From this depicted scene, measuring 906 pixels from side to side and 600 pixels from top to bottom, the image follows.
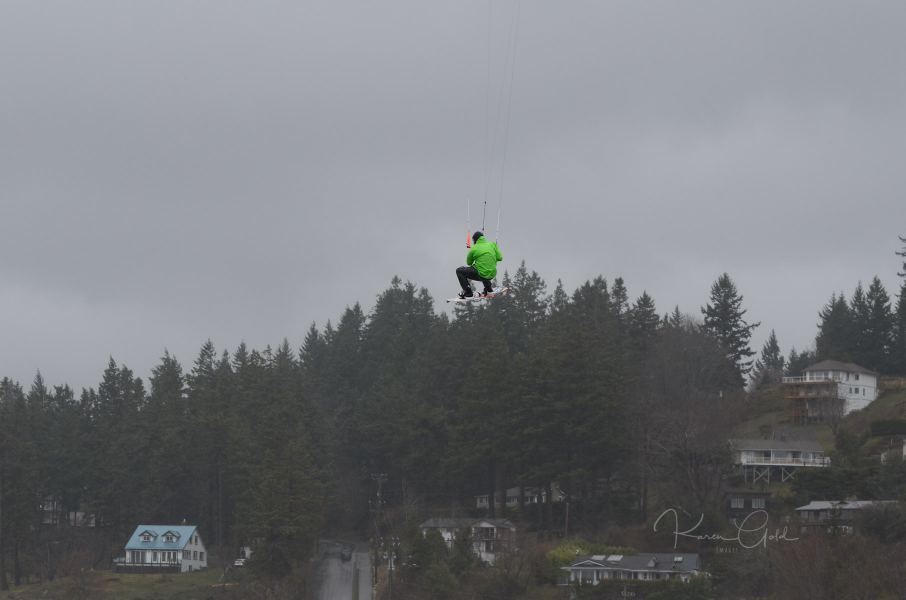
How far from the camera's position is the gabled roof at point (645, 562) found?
6894 cm

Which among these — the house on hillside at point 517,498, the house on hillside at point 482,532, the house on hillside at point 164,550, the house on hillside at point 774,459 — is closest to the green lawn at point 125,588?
the house on hillside at point 164,550

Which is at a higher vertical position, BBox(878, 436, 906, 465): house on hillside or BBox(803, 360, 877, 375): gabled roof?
BBox(803, 360, 877, 375): gabled roof

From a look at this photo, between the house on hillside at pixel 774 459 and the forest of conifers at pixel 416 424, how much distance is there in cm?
260

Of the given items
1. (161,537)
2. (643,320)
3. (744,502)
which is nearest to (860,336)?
(643,320)

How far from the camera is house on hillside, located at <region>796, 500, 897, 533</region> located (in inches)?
2714

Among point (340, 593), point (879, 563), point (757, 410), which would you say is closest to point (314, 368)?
point (757, 410)

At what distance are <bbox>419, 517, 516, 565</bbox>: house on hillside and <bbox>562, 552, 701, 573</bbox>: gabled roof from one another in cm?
667

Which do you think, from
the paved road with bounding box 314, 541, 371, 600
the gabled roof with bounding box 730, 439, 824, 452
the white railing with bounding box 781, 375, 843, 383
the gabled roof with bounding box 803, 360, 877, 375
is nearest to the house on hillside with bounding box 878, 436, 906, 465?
the gabled roof with bounding box 730, 439, 824, 452

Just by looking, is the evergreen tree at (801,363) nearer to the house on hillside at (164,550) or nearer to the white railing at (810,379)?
the white railing at (810,379)

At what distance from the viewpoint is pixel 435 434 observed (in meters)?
92.1

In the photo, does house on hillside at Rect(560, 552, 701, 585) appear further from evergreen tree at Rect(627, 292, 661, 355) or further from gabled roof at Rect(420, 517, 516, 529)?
evergreen tree at Rect(627, 292, 661, 355)

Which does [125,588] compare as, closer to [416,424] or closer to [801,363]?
[416,424]

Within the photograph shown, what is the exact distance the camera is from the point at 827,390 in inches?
4048

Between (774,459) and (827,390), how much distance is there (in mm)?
17875
